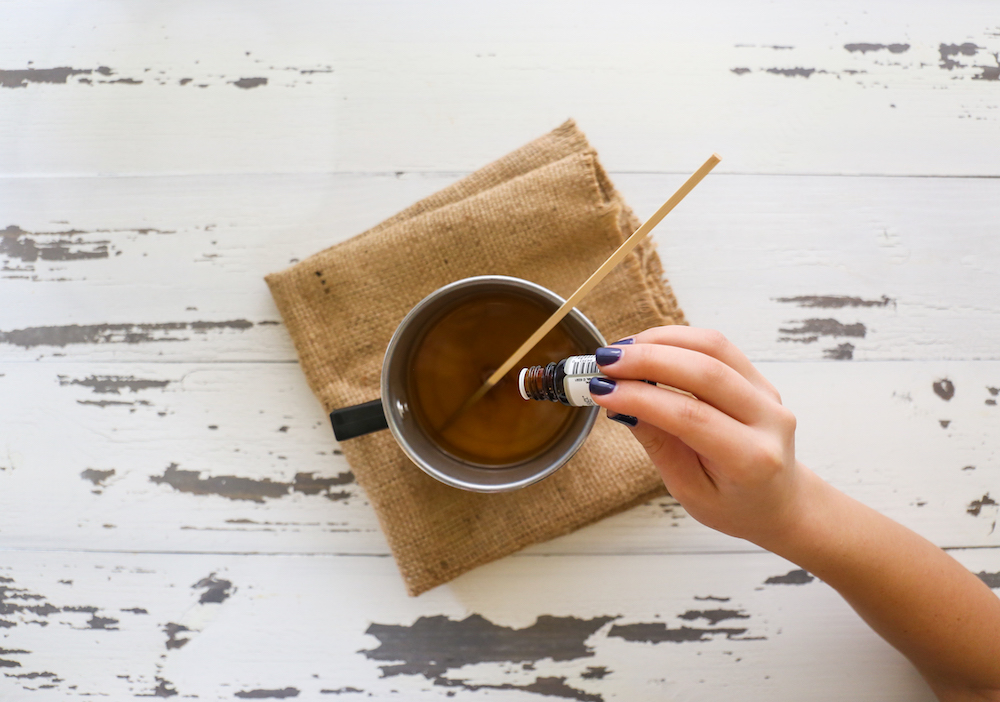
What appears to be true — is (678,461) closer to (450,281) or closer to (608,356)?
(608,356)

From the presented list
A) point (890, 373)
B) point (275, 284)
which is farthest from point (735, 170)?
point (275, 284)

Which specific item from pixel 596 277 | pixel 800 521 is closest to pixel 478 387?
pixel 596 277

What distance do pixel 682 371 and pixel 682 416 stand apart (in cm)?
3

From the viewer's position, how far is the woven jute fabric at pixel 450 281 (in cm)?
69

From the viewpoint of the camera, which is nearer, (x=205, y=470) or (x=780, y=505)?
(x=780, y=505)

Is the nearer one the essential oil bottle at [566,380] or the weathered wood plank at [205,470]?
the essential oil bottle at [566,380]

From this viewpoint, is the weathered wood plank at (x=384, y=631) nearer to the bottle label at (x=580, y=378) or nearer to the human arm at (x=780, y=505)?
the human arm at (x=780, y=505)

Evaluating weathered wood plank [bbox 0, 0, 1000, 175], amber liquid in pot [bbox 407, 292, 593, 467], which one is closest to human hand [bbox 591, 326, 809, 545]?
amber liquid in pot [bbox 407, 292, 593, 467]

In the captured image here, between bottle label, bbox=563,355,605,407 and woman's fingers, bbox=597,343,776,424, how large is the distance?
0.06 feet

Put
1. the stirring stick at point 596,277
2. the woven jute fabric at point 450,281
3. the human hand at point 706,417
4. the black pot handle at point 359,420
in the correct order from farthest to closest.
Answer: the woven jute fabric at point 450,281
the black pot handle at point 359,420
the human hand at point 706,417
the stirring stick at point 596,277

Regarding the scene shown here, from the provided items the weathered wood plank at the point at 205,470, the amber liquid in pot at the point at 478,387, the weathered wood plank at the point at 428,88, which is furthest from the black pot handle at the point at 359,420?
the weathered wood plank at the point at 428,88

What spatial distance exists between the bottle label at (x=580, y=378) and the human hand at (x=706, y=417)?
12mm

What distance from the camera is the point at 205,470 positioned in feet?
2.45

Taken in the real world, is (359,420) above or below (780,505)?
above
